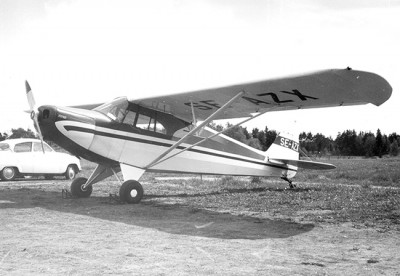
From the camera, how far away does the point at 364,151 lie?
137 meters

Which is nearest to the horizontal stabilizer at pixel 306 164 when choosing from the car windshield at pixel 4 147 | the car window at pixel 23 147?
the car window at pixel 23 147

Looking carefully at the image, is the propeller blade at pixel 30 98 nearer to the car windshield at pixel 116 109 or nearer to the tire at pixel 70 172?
the car windshield at pixel 116 109

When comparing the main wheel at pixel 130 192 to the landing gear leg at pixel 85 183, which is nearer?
the main wheel at pixel 130 192

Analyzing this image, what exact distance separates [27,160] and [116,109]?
9656mm

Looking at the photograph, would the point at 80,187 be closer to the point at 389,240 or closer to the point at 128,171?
the point at 128,171

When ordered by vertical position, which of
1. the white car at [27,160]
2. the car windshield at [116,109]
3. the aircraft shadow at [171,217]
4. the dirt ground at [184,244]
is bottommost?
the aircraft shadow at [171,217]

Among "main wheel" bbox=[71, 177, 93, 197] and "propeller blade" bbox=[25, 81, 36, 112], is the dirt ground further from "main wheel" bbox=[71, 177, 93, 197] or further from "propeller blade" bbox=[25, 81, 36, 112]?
"propeller blade" bbox=[25, 81, 36, 112]

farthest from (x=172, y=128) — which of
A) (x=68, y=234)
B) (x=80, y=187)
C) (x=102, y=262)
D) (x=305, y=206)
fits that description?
(x=102, y=262)

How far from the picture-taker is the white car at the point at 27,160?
17.6 metres

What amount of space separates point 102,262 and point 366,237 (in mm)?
3630

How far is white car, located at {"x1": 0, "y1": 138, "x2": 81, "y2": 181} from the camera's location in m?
17.6

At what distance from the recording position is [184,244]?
16.9ft

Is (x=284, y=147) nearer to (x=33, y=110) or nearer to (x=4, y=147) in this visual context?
(x=33, y=110)

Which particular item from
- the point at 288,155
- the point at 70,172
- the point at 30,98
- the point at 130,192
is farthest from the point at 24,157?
the point at 288,155
